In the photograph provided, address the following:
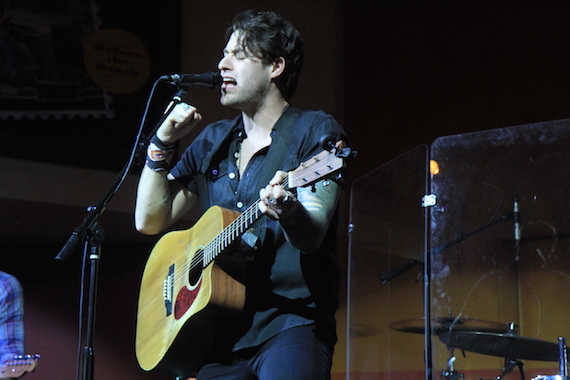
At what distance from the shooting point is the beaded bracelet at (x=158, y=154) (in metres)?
2.41

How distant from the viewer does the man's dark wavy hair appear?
8.00ft

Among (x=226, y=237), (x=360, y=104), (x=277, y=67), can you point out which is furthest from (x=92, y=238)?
(x=360, y=104)

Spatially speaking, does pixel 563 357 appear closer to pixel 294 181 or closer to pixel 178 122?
pixel 294 181

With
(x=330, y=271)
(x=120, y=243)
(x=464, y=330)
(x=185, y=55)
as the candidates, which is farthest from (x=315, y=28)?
(x=330, y=271)

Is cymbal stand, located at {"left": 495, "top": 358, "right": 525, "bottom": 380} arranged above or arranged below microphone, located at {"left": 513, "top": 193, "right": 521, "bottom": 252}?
below

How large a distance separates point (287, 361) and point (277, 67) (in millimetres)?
1087

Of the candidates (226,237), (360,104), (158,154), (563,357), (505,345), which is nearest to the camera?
(226,237)

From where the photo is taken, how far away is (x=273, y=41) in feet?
8.02

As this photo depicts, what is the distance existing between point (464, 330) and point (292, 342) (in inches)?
76.8

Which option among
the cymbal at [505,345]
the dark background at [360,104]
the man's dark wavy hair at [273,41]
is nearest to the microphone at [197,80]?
the man's dark wavy hair at [273,41]

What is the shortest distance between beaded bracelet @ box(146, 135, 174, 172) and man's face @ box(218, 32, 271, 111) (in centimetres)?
26

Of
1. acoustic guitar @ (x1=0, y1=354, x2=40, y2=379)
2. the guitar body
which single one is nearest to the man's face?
the guitar body

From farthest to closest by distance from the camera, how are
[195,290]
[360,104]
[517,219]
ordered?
[360,104], [517,219], [195,290]

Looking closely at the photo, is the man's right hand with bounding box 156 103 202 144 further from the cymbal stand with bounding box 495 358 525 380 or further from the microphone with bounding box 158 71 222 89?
the cymbal stand with bounding box 495 358 525 380
